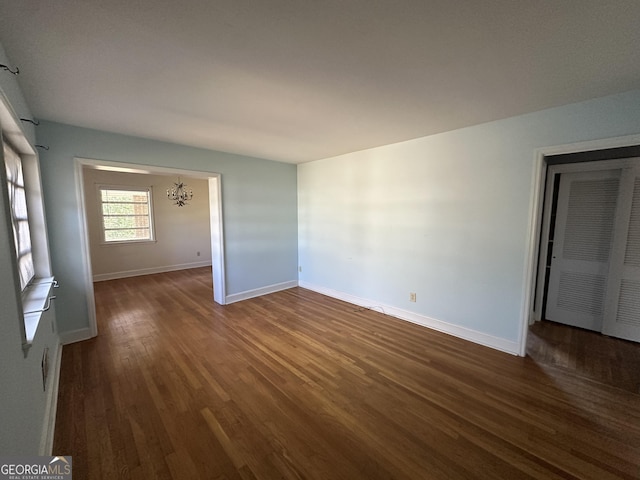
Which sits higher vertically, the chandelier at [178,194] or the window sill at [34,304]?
the chandelier at [178,194]

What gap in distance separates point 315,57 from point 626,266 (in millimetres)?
4017

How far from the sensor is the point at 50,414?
5.65 feet

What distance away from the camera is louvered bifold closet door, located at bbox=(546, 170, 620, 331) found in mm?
3008

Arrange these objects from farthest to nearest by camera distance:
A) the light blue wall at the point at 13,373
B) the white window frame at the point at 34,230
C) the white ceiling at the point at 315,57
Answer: the white window frame at the point at 34,230 → the white ceiling at the point at 315,57 → the light blue wall at the point at 13,373

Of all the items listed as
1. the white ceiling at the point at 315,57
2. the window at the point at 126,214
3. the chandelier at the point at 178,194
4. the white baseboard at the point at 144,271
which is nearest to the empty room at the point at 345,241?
the white ceiling at the point at 315,57

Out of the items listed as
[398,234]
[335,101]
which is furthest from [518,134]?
[335,101]

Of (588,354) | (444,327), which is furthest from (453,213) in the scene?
(588,354)

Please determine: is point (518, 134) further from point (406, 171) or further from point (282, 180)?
point (282, 180)

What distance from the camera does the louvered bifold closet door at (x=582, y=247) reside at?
9.87 feet

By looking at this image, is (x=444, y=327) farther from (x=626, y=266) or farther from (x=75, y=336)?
(x=75, y=336)

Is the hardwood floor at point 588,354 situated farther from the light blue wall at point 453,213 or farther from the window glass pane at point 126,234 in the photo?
the window glass pane at point 126,234

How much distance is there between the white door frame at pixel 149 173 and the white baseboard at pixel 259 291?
15 cm

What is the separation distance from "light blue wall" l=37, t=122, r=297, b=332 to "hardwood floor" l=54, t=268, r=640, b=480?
0.88 metres

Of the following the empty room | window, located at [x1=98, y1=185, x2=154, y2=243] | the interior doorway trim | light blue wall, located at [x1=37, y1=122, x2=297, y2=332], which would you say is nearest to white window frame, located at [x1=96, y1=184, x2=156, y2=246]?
window, located at [x1=98, y1=185, x2=154, y2=243]
